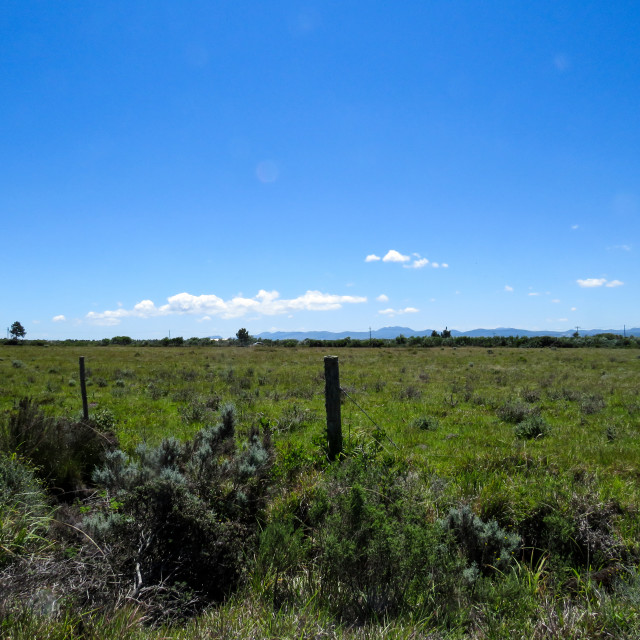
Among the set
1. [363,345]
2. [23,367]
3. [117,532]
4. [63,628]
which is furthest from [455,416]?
[363,345]

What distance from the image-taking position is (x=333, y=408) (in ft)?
21.4

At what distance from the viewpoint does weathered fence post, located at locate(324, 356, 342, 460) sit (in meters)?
6.49

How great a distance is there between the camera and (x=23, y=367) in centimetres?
2641

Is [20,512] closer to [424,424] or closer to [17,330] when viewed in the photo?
[424,424]

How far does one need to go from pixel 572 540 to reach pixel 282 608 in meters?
3.57

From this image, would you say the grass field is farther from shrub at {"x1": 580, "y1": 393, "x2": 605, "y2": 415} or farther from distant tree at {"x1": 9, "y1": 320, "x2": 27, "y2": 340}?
distant tree at {"x1": 9, "y1": 320, "x2": 27, "y2": 340}

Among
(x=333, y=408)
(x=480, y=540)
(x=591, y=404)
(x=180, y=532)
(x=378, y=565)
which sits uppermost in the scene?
(x=333, y=408)

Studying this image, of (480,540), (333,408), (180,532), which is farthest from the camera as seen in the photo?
(333,408)

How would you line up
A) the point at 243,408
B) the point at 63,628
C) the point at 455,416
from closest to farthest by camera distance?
the point at 63,628 < the point at 455,416 < the point at 243,408

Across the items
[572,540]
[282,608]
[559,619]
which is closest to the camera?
[559,619]

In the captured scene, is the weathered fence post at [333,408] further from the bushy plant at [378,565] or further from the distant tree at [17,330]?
the distant tree at [17,330]

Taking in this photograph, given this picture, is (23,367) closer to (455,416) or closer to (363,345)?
(455,416)

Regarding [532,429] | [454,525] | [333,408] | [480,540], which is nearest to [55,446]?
[333,408]

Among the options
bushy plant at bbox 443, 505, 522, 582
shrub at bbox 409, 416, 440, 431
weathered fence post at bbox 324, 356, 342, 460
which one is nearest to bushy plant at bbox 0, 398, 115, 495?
weathered fence post at bbox 324, 356, 342, 460
